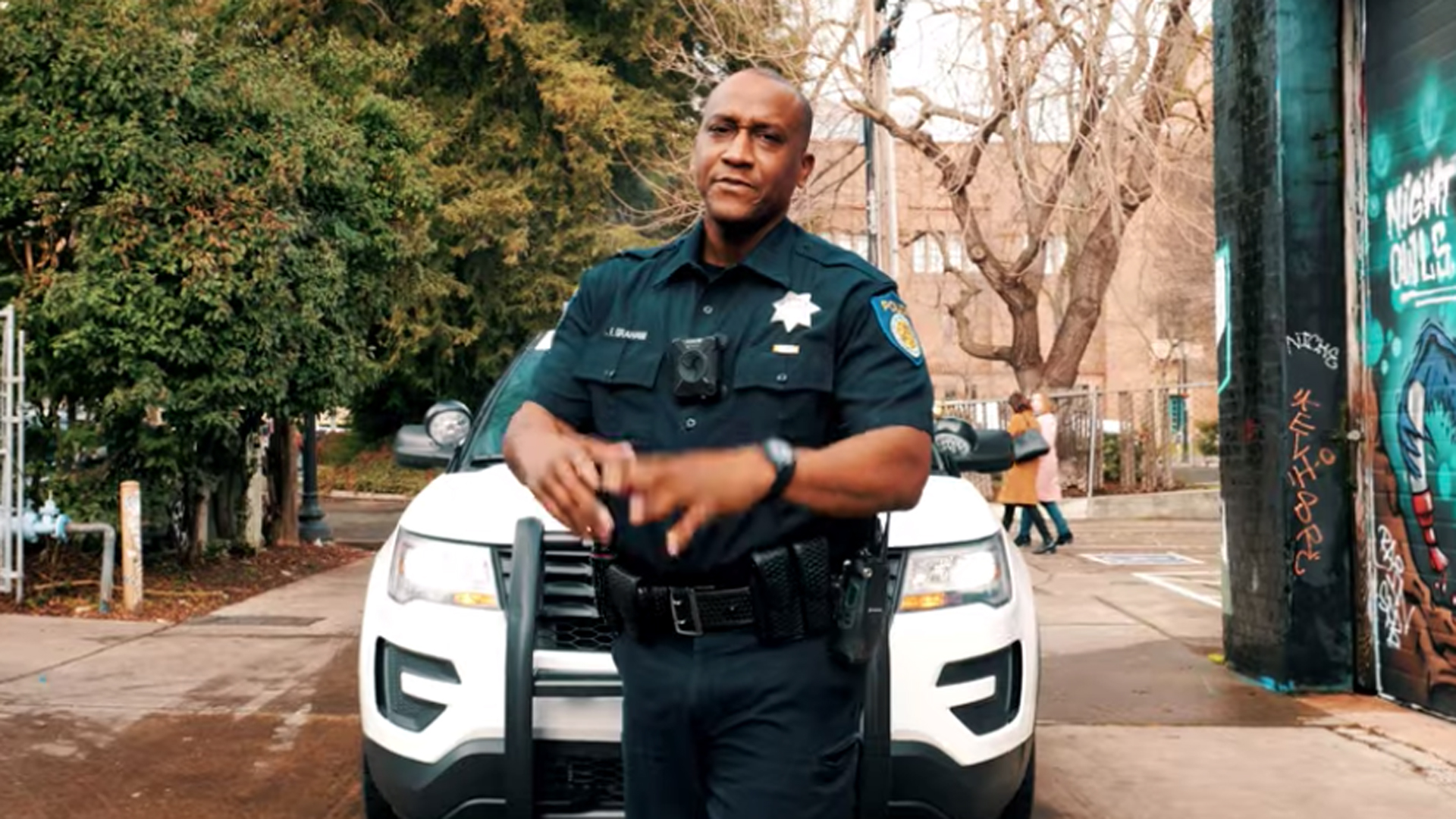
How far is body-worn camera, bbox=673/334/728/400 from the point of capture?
2238 millimetres

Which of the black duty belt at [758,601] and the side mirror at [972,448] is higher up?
the side mirror at [972,448]

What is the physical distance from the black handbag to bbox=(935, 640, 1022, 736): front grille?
1.21 m

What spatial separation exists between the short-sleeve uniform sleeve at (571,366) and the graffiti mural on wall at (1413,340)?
432cm

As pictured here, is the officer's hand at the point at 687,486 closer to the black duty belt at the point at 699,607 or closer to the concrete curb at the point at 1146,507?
the black duty belt at the point at 699,607

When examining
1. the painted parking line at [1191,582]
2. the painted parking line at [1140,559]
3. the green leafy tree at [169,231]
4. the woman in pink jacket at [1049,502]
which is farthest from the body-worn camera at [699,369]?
the woman in pink jacket at [1049,502]

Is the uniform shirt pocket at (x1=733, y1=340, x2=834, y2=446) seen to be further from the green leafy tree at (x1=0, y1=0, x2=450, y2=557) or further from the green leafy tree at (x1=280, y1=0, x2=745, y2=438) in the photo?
the green leafy tree at (x1=280, y1=0, x2=745, y2=438)

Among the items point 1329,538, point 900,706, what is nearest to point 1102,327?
point 1329,538

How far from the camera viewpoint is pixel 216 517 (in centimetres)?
1170

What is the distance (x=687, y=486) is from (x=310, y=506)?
1252 cm

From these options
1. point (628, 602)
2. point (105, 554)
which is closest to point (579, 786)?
point (628, 602)

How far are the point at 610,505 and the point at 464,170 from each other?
20239 millimetres

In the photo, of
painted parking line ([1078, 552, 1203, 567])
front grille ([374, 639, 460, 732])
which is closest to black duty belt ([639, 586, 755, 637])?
front grille ([374, 639, 460, 732])

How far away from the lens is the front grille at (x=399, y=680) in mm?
3564

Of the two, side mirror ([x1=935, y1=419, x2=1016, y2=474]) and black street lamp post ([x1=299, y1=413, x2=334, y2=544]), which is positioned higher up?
side mirror ([x1=935, y1=419, x2=1016, y2=474])
